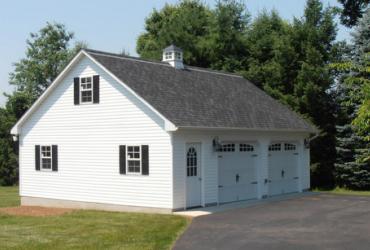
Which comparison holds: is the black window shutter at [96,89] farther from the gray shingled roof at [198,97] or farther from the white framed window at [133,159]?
the white framed window at [133,159]

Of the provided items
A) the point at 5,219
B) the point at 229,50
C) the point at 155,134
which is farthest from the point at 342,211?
the point at 229,50

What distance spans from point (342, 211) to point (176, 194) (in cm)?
567

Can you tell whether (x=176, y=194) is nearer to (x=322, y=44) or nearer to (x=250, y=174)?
(x=250, y=174)

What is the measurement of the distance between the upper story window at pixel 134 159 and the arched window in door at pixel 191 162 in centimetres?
171

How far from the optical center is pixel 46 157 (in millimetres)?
23891

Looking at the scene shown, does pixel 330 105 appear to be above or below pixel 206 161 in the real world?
above

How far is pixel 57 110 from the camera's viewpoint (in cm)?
2334

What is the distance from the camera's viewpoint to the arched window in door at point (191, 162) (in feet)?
66.5

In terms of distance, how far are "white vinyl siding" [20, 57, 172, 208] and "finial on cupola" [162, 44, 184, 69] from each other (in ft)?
15.0

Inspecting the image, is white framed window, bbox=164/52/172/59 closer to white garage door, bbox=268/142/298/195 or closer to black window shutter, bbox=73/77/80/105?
black window shutter, bbox=73/77/80/105

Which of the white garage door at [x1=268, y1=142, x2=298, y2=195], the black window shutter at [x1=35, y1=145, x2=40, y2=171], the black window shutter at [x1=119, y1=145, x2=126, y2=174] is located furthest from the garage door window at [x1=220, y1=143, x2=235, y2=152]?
the black window shutter at [x1=35, y1=145, x2=40, y2=171]

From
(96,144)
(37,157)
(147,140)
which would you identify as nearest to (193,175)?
(147,140)

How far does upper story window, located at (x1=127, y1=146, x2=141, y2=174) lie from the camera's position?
20.5 metres

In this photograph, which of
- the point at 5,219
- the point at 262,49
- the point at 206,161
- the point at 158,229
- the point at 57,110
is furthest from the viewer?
the point at 262,49
